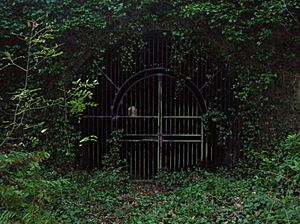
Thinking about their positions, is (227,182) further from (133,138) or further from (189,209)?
(133,138)

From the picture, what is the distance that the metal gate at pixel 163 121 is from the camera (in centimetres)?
820

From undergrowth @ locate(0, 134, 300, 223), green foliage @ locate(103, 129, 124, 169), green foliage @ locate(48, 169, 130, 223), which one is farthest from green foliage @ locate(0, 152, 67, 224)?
green foliage @ locate(103, 129, 124, 169)

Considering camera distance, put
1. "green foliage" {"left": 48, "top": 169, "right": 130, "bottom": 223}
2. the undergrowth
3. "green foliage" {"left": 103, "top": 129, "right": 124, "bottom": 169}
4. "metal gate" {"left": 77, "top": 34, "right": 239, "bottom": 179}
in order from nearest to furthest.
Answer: the undergrowth, "green foliage" {"left": 48, "top": 169, "right": 130, "bottom": 223}, "green foliage" {"left": 103, "top": 129, "right": 124, "bottom": 169}, "metal gate" {"left": 77, "top": 34, "right": 239, "bottom": 179}

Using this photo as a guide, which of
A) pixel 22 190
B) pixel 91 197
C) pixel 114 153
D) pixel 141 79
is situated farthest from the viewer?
pixel 141 79

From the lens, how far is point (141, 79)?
8203mm

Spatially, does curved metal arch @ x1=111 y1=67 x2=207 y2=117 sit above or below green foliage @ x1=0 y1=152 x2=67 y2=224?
above

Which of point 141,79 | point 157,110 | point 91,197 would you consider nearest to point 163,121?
point 157,110

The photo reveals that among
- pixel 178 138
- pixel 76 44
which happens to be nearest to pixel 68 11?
pixel 76 44

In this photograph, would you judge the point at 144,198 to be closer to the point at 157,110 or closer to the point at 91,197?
the point at 91,197

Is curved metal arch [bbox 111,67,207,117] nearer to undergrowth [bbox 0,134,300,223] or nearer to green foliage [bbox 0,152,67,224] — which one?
undergrowth [bbox 0,134,300,223]

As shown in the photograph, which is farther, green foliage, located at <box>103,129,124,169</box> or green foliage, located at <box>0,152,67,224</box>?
green foliage, located at <box>103,129,124,169</box>

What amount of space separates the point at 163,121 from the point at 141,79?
1.11 metres

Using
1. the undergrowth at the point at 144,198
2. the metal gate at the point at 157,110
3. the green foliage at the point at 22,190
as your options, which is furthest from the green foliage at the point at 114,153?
the green foliage at the point at 22,190

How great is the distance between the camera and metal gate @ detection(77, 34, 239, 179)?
8125 mm
